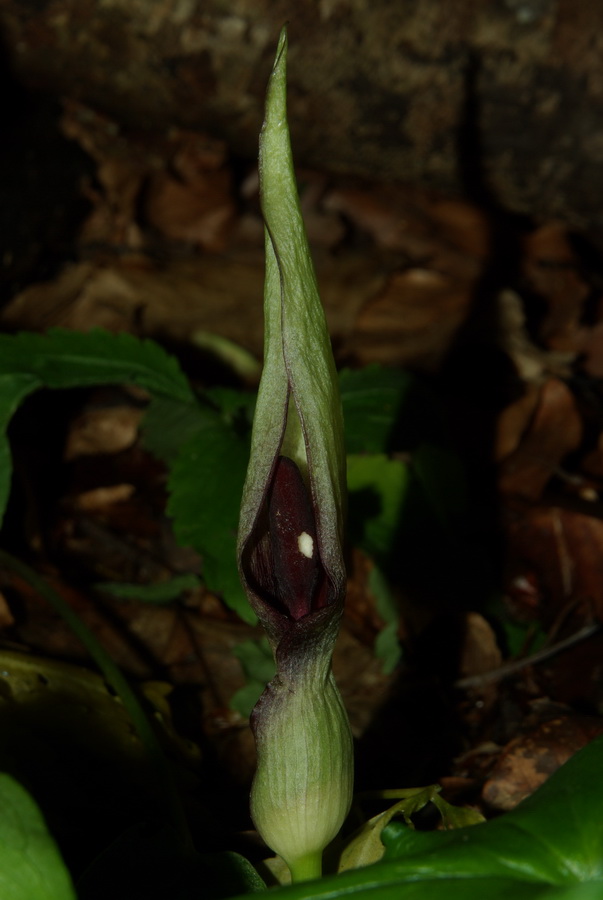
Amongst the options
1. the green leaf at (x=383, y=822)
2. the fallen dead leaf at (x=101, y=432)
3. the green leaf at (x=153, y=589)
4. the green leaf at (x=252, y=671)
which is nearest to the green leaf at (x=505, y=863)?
the green leaf at (x=383, y=822)

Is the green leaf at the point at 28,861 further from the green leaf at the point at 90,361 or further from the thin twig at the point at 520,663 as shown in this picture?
the thin twig at the point at 520,663

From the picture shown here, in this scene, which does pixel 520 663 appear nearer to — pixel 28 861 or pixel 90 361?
pixel 90 361

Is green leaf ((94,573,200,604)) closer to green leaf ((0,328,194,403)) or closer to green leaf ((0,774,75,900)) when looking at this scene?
green leaf ((0,328,194,403))

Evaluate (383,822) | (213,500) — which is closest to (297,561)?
(383,822)

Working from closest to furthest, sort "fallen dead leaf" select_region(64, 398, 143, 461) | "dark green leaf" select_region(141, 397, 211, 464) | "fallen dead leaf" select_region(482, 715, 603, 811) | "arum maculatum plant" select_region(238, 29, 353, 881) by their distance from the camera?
1. "arum maculatum plant" select_region(238, 29, 353, 881)
2. "fallen dead leaf" select_region(482, 715, 603, 811)
3. "dark green leaf" select_region(141, 397, 211, 464)
4. "fallen dead leaf" select_region(64, 398, 143, 461)

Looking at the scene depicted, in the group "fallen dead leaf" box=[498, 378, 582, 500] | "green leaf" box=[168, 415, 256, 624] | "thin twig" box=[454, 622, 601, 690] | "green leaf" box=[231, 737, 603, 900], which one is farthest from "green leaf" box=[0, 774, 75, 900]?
"fallen dead leaf" box=[498, 378, 582, 500]

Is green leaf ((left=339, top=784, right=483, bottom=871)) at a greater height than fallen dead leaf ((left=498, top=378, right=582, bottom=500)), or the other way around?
fallen dead leaf ((left=498, top=378, right=582, bottom=500))

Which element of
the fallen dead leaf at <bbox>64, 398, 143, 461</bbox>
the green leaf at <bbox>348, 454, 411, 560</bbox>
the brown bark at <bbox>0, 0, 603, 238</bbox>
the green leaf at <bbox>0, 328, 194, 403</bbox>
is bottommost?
the green leaf at <bbox>348, 454, 411, 560</bbox>
